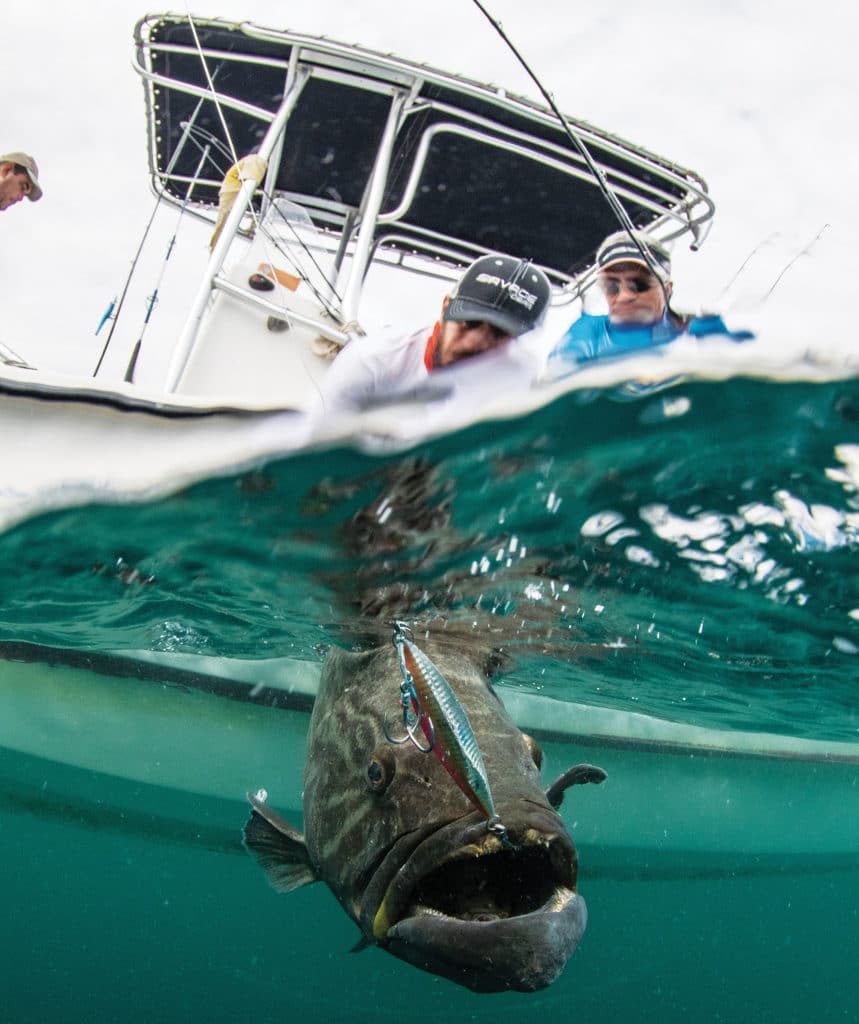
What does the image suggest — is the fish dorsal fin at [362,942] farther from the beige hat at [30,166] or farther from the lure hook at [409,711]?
the beige hat at [30,166]

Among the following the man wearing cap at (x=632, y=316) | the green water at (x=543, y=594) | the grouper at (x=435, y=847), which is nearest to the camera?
the grouper at (x=435, y=847)

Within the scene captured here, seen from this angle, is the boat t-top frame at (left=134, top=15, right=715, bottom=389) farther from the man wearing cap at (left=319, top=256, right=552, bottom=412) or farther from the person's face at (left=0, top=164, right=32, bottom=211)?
the man wearing cap at (left=319, top=256, right=552, bottom=412)

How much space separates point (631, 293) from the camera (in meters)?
4.06

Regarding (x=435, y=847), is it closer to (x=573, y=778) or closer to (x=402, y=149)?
(x=573, y=778)

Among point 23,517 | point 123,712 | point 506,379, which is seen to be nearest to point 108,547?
point 23,517

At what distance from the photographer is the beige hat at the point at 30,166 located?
16.9 feet

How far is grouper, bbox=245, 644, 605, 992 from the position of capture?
112 inches

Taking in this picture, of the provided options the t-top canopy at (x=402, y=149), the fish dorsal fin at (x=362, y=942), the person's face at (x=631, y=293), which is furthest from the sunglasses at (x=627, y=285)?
the t-top canopy at (x=402, y=149)

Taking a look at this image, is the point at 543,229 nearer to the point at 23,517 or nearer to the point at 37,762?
the point at 23,517

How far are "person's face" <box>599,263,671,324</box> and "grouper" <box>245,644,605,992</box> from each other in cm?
252

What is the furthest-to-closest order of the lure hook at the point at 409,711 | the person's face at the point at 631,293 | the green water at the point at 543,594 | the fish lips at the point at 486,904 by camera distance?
the green water at the point at 543,594 → the person's face at the point at 631,293 → the lure hook at the point at 409,711 → the fish lips at the point at 486,904

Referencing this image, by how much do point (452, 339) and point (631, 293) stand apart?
1.03 metres

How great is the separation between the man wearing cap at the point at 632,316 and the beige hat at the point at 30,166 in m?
3.97

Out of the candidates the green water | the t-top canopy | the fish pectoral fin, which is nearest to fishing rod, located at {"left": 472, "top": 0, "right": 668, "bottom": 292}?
the green water
